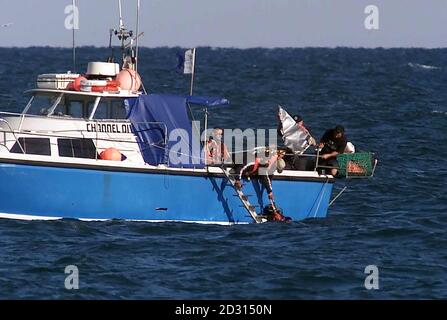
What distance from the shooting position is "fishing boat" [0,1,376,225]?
23.8 m

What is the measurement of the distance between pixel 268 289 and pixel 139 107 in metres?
6.57

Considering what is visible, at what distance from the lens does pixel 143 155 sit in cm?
2484

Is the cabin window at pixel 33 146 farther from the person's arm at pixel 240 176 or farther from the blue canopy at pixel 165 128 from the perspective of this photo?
the person's arm at pixel 240 176

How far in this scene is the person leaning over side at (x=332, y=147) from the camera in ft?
84.2

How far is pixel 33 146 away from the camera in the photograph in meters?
24.1

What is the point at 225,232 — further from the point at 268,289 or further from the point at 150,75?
the point at 150,75

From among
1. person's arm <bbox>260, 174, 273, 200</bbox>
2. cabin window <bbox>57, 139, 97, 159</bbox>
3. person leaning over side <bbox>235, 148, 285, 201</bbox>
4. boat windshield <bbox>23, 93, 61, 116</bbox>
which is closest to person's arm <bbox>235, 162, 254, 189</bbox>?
person leaning over side <bbox>235, 148, 285, 201</bbox>

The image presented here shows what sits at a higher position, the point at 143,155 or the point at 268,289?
the point at 143,155

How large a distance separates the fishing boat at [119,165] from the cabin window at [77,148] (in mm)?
20

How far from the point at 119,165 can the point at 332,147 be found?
15.7 ft

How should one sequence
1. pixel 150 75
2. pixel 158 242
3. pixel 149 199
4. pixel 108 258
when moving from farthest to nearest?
pixel 150 75 → pixel 149 199 → pixel 158 242 → pixel 108 258

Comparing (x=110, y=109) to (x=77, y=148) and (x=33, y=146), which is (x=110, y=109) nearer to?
(x=77, y=148)

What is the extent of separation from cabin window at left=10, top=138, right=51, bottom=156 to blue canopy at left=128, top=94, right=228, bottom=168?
6.32 feet

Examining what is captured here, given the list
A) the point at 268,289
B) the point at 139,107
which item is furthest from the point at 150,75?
the point at 268,289
